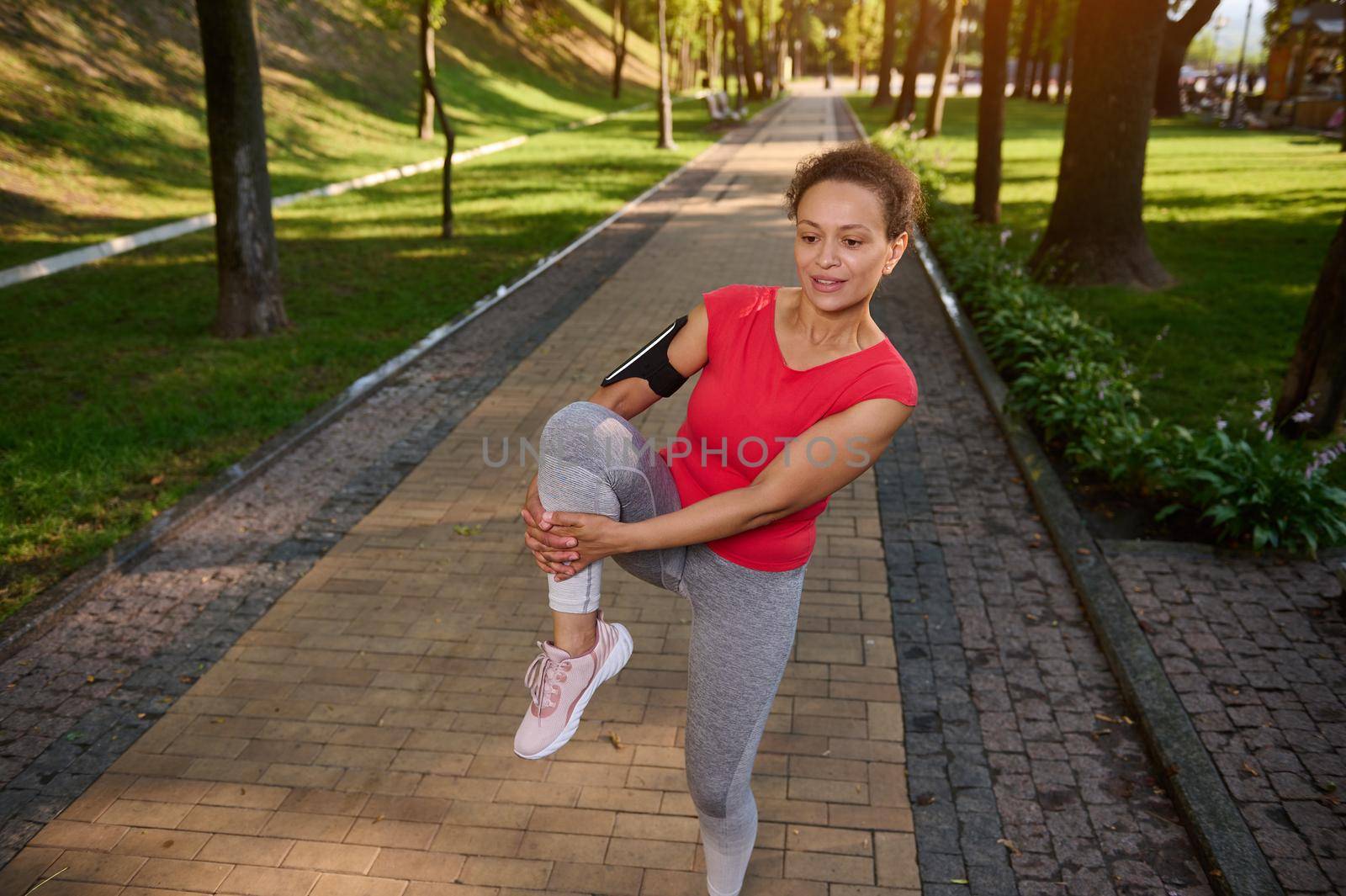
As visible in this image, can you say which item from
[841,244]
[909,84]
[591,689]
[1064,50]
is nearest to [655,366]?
[841,244]

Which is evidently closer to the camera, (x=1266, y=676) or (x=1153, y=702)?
(x=1153, y=702)

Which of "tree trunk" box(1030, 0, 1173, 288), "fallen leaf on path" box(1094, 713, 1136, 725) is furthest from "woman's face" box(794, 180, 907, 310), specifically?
"tree trunk" box(1030, 0, 1173, 288)

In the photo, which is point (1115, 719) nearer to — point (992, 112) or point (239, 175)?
point (239, 175)

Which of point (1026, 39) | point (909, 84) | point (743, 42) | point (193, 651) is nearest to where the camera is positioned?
point (193, 651)

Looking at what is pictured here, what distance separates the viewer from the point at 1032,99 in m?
59.6

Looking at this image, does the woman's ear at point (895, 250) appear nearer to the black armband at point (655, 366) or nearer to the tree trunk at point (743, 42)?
the black armband at point (655, 366)

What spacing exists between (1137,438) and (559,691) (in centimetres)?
539

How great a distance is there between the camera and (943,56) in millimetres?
26156

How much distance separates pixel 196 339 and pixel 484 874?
26.3 ft

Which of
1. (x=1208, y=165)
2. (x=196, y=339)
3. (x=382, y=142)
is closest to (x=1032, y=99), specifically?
(x=1208, y=165)

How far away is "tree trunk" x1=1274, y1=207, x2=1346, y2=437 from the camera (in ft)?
22.7

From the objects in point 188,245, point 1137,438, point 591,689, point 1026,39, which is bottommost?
point 1137,438

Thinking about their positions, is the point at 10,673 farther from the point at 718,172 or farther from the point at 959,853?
the point at 718,172

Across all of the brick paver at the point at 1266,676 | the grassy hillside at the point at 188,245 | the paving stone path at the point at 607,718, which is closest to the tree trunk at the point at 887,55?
the grassy hillside at the point at 188,245
